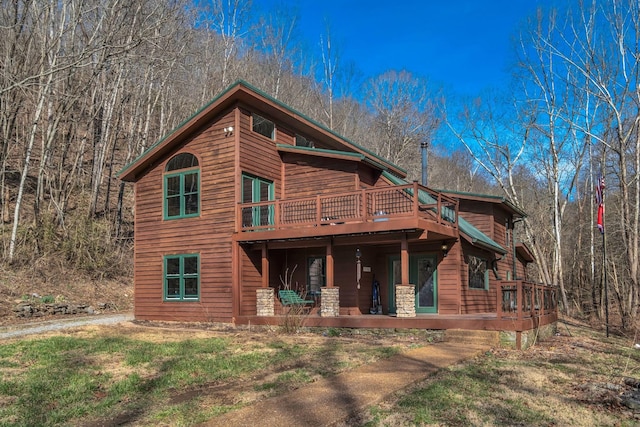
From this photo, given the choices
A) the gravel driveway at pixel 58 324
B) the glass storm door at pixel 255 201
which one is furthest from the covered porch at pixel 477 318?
the gravel driveway at pixel 58 324

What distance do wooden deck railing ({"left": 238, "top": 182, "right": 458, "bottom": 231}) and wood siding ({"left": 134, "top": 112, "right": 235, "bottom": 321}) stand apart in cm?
86

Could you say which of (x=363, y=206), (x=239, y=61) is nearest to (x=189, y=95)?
(x=239, y=61)

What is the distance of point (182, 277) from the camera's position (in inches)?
649

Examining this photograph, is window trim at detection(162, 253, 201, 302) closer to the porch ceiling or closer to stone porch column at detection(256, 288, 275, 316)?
the porch ceiling

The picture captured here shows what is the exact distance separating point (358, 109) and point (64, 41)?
74.4 feet

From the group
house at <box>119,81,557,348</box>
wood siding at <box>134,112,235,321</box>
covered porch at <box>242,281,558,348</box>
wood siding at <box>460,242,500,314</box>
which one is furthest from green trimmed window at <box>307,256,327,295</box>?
wood siding at <box>460,242,500,314</box>

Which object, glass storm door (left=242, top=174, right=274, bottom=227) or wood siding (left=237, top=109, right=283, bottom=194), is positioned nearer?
wood siding (left=237, top=109, right=283, bottom=194)

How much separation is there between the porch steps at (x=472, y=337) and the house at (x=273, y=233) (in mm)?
2594

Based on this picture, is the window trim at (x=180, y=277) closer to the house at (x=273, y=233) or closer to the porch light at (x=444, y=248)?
the house at (x=273, y=233)

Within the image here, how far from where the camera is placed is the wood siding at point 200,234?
15.6m

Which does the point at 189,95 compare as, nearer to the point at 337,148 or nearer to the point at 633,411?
the point at 337,148

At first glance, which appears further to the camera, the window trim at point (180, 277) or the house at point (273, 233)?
the window trim at point (180, 277)

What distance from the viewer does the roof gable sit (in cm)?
1540

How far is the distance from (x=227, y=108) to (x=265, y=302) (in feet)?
19.5
